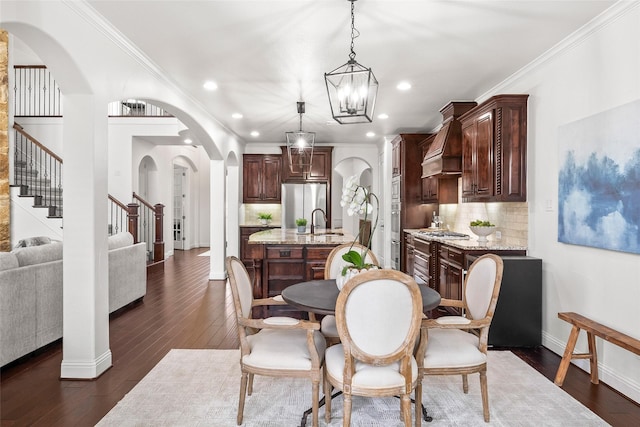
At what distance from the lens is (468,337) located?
2555 millimetres

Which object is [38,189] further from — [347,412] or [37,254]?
[347,412]

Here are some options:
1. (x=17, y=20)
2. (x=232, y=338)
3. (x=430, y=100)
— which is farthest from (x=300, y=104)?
(x=17, y=20)

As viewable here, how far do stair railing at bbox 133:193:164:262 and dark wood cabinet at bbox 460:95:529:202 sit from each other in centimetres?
674

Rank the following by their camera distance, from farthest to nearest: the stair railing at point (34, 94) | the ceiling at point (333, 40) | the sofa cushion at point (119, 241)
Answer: the stair railing at point (34, 94), the sofa cushion at point (119, 241), the ceiling at point (333, 40)

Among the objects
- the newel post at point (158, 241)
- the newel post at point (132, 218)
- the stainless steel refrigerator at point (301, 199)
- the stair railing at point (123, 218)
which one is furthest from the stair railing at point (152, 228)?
the stainless steel refrigerator at point (301, 199)

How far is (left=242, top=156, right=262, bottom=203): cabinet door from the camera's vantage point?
8.74m

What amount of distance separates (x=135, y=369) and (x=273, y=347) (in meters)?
1.56

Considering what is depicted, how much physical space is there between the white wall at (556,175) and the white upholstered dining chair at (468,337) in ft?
3.52

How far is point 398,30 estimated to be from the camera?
320 cm

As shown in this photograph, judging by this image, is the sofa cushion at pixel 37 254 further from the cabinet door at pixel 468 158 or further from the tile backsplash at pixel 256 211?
the tile backsplash at pixel 256 211

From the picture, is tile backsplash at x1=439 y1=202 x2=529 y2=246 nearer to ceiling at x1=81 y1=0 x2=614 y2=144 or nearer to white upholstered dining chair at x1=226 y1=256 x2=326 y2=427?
ceiling at x1=81 y1=0 x2=614 y2=144

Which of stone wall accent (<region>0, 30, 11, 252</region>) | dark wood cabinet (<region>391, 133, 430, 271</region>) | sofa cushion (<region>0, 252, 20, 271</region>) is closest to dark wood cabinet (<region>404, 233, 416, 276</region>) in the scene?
dark wood cabinet (<region>391, 133, 430, 271</region>)

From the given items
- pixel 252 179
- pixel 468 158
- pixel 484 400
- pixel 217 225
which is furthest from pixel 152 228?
pixel 484 400

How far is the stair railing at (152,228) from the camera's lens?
8562mm
